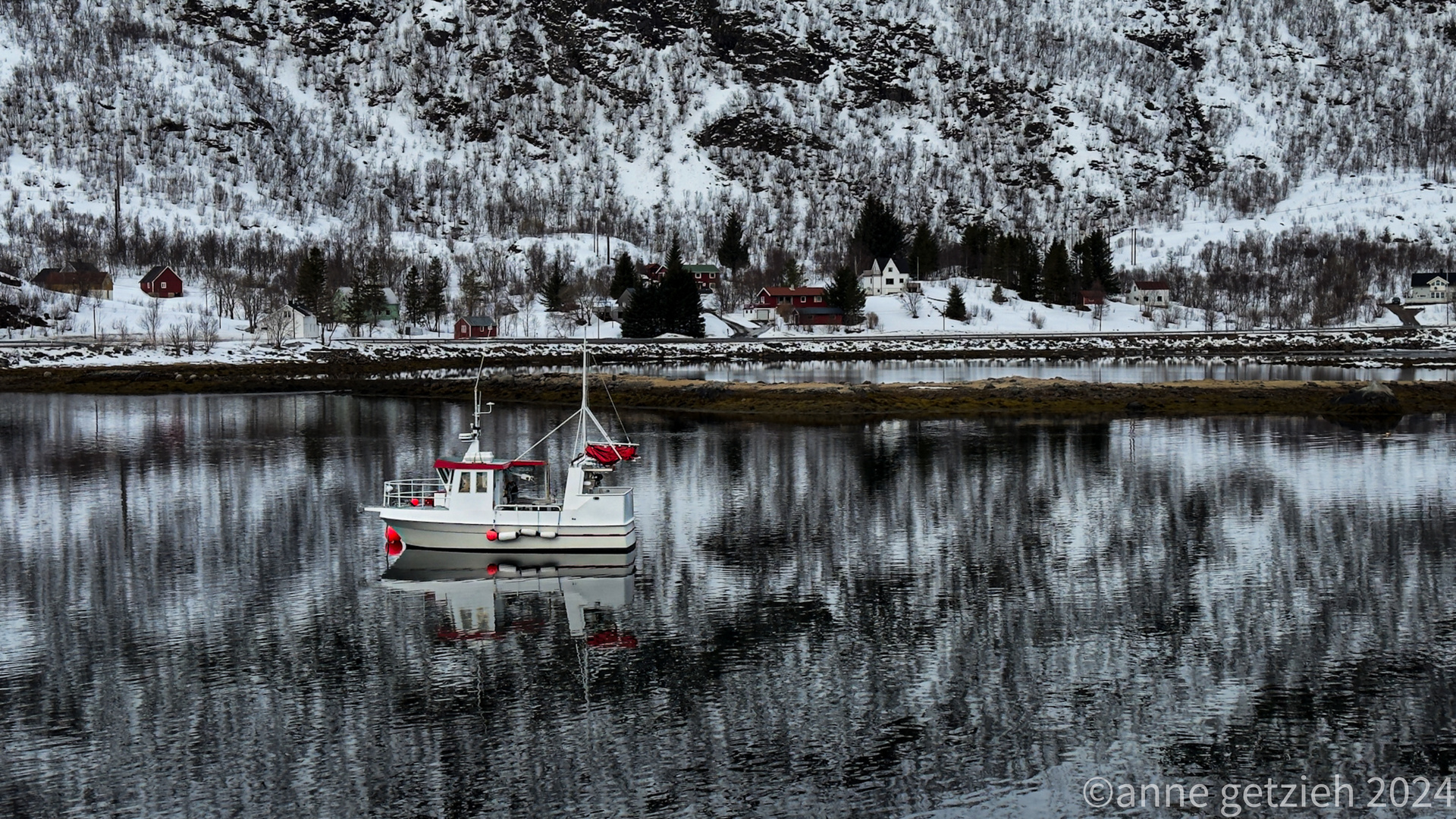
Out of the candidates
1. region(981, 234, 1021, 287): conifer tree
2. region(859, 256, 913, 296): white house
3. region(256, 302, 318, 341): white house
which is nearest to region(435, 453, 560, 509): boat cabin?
region(256, 302, 318, 341): white house

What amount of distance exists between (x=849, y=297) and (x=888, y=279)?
18.2 meters

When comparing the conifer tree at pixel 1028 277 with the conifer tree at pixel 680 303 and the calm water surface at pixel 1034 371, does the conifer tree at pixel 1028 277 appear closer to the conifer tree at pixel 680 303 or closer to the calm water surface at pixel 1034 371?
the calm water surface at pixel 1034 371

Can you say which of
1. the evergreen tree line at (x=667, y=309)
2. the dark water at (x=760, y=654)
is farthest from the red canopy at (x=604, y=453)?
the evergreen tree line at (x=667, y=309)

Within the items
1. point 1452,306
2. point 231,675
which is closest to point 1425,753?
point 231,675

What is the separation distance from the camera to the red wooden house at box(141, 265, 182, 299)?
455ft

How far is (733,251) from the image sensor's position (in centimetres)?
16500

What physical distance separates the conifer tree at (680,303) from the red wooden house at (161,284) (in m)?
57.4

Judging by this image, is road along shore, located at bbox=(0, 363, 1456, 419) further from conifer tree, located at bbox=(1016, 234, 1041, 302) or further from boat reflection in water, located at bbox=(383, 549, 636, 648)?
conifer tree, located at bbox=(1016, 234, 1041, 302)

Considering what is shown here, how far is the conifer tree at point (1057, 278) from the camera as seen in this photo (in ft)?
469

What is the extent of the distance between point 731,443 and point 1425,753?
119 ft

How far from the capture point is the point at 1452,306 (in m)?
160

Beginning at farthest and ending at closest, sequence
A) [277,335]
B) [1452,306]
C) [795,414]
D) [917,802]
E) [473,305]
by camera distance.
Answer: [1452,306] < [473,305] < [277,335] < [795,414] < [917,802]

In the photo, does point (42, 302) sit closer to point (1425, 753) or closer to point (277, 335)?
point (277, 335)

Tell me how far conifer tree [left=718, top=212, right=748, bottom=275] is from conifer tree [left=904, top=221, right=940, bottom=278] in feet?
74.0
